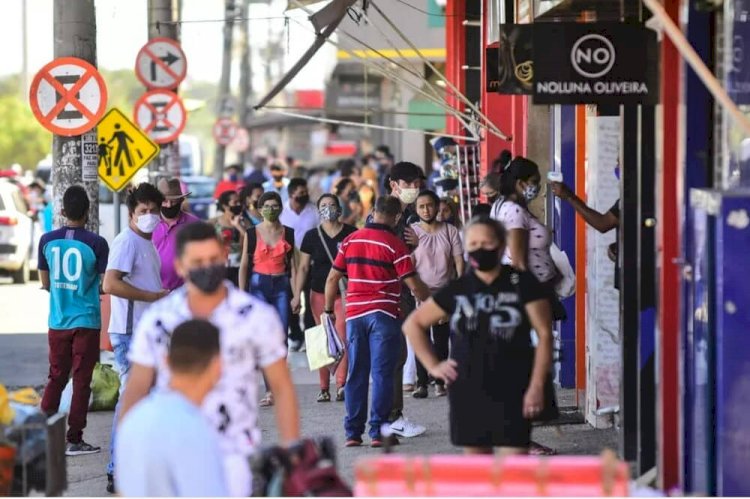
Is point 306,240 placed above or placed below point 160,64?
below

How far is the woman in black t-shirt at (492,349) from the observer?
7.83 metres

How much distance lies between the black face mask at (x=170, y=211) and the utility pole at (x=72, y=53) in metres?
2.17

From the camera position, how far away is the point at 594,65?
9.52 meters

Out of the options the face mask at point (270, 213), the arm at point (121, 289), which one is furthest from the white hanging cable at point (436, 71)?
the arm at point (121, 289)

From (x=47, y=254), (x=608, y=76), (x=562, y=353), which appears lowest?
(x=562, y=353)

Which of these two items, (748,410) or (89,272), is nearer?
(748,410)

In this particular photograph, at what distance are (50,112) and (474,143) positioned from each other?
6.99 m

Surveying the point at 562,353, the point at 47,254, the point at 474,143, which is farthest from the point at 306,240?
the point at 474,143

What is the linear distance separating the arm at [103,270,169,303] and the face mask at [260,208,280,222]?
3.65 metres

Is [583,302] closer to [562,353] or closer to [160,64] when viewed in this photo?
[562,353]

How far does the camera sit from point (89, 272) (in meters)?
11.4

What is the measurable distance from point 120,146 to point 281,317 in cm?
328

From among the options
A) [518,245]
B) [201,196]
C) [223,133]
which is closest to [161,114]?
[518,245]

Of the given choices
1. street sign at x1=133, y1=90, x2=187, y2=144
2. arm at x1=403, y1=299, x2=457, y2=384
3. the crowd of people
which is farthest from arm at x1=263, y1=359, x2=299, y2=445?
street sign at x1=133, y1=90, x2=187, y2=144
